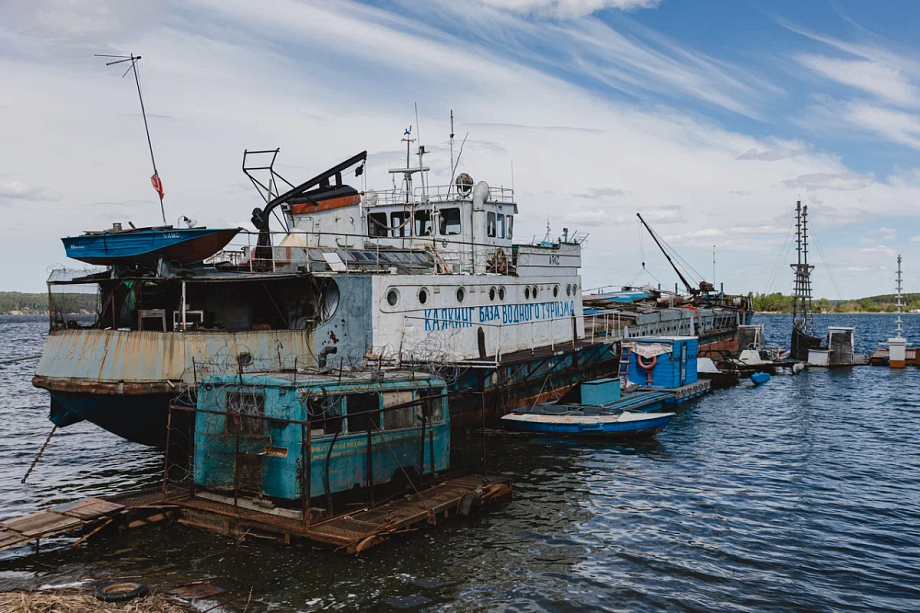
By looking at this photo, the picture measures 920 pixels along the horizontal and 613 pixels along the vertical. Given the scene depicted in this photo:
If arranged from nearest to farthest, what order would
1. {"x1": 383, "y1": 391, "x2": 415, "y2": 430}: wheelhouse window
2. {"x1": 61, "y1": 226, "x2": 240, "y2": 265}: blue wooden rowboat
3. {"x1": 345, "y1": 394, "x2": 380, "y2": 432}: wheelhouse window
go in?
{"x1": 345, "y1": 394, "x2": 380, "y2": 432}: wheelhouse window
{"x1": 383, "y1": 391, "x2": 415, "y2": 430}: wheelhouse window
{"x1": 61, "y1": 226, "x2": 240, "y2": 265}: blue wooden rowboat

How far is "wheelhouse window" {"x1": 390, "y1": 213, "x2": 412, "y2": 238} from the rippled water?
9233 mm

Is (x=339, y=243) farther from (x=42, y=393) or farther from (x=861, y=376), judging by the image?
(x=861, y=376)

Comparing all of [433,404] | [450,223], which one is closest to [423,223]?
[450,223]

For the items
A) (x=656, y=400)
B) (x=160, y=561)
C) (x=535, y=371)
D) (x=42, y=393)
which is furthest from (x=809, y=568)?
(x=42, y=393)

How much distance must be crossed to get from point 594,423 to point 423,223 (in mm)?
10184

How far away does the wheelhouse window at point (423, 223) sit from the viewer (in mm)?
27531

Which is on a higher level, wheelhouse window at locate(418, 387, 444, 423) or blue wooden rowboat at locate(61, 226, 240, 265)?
blue wooden rowboat at locate(61, 226, 240, 265)

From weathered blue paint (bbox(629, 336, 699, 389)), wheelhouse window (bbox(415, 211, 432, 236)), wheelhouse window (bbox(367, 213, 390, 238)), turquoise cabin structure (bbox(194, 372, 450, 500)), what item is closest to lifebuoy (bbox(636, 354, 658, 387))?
weathered blue paint (bbox(629, 336, 699, 389))

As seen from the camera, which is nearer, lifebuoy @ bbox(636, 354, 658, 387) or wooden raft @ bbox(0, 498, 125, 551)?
wooden raft @ bbox(0, 498, 125, 551)

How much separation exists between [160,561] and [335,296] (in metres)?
8.44

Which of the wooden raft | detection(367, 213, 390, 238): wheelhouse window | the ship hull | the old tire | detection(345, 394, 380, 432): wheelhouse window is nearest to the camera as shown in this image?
the old tire

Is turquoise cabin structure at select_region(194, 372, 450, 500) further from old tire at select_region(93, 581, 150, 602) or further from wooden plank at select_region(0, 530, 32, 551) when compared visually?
wooden plank at select_region(0, 530, 32, 551)

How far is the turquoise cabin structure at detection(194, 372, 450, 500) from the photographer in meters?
13.0

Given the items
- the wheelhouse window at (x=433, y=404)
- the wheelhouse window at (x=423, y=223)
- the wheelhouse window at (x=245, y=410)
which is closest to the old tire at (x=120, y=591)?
the wheelhouse window at (x=245, y=410)
